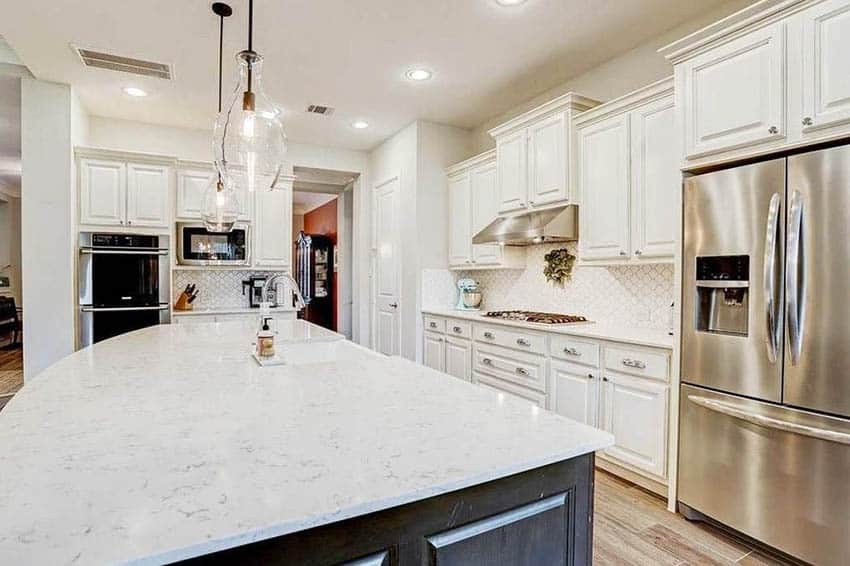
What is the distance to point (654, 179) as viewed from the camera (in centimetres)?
284

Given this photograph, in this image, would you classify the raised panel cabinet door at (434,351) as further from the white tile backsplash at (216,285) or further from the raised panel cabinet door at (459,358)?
the white tile backsplash at (216,285)

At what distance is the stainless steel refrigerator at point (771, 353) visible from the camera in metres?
1.83

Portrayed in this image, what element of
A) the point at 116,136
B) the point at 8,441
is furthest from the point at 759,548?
the point at 116,136

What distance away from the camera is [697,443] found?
91.1 inches

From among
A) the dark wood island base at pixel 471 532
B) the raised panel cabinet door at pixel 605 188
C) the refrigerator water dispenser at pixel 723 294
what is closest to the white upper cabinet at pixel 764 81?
the refrigerator water dispenser at pixel 723 294

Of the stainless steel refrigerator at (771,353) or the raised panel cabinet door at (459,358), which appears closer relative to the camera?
the stainless steel refrigerator at (771,353)

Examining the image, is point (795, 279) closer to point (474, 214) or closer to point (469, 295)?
point (474, 214)

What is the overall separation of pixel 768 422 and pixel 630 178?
1.61 metres

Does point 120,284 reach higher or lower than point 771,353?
higher

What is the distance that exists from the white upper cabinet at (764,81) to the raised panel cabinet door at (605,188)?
0.62m

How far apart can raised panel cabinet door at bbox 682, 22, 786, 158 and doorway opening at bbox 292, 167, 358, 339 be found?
14.4 ft

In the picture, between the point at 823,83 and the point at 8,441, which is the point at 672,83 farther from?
the point at 8,441

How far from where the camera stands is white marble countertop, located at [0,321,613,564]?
691 mm

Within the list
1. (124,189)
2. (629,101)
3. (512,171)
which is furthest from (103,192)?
(629,101)
